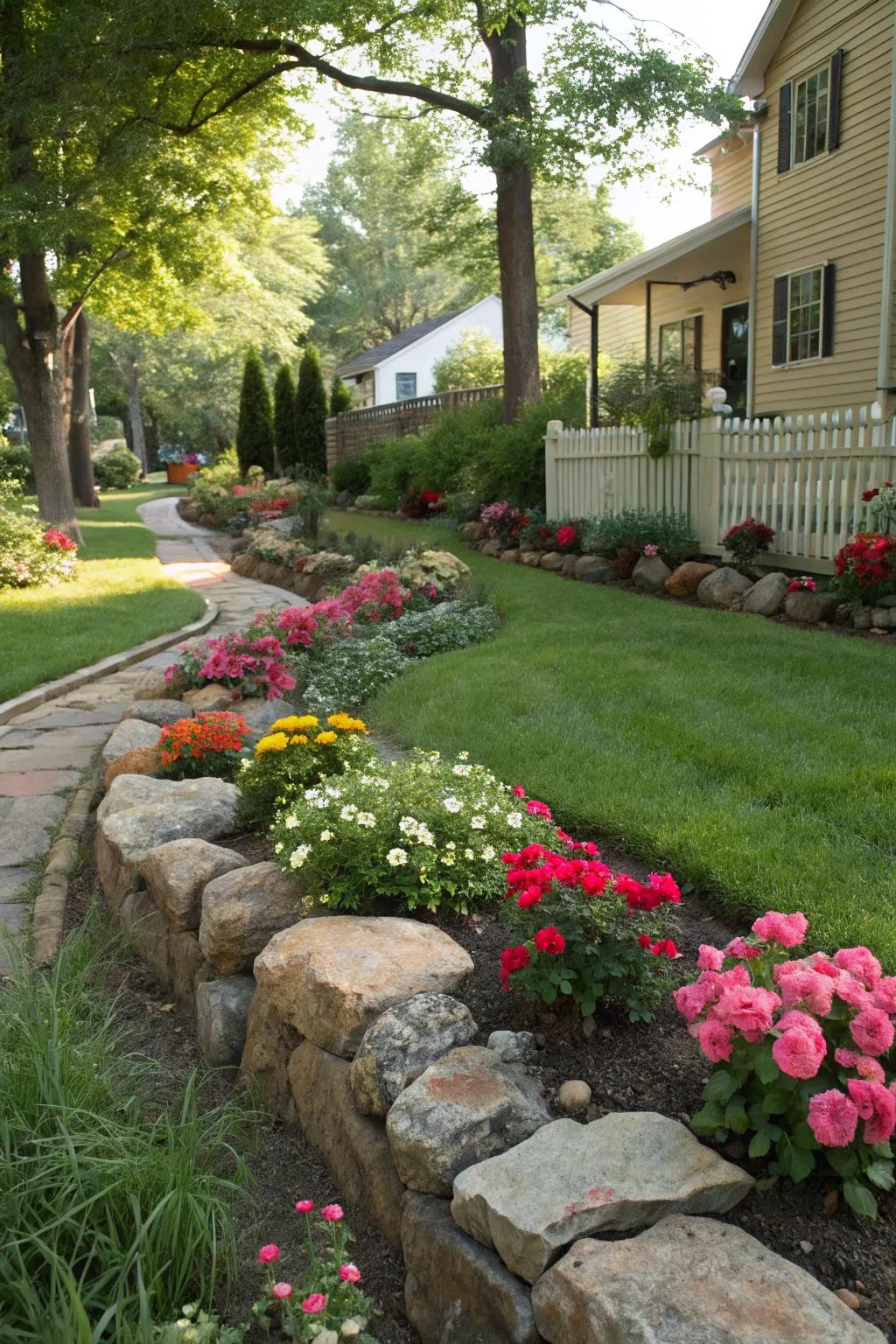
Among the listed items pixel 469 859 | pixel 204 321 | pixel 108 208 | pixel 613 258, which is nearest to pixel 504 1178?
pixel 469 859

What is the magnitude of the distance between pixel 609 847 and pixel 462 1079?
1.43 meters

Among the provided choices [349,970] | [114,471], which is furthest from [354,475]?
[349,970]

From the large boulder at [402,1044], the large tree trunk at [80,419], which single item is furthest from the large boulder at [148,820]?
the large tree trunk at [80,419]

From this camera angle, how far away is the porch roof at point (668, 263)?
48.0 feet

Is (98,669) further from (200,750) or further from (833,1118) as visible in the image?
(833,1118)

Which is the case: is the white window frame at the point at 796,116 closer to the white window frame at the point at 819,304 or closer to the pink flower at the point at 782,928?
the white window frame at the point at 819,304

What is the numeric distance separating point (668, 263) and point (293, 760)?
1362 cm

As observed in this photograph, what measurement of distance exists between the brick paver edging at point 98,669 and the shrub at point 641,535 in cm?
Result: 359

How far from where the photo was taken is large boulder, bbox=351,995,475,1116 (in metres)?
2.33

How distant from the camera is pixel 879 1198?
1.89 m

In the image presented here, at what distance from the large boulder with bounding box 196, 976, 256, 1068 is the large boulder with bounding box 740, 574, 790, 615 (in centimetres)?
535

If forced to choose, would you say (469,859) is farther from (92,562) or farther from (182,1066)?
(92,562)

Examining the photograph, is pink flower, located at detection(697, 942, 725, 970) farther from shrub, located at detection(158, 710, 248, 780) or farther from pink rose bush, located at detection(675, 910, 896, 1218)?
shrub, located at detection(158, 710, 248, 780)

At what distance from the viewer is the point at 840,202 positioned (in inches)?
499
